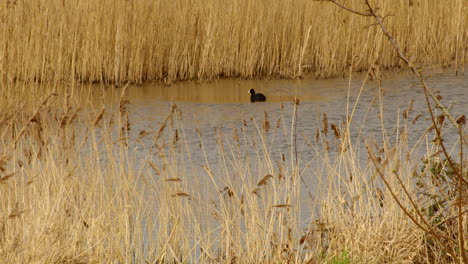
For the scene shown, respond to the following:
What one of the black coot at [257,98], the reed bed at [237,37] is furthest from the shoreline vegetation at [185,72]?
the black coot at [257,98]

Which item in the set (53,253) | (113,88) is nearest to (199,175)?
(53,253)

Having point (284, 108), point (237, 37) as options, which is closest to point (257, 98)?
point (284, 108)

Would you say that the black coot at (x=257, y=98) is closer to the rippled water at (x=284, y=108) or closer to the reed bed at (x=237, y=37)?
the rippled water at (x=284, y=108)

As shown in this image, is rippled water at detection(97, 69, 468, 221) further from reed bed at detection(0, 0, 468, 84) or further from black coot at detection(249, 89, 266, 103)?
reed bed at detection(0, 0, 468, 84)

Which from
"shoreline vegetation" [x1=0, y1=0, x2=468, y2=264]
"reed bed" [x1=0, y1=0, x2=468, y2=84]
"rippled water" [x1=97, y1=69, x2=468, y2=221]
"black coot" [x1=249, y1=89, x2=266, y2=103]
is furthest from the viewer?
"reed bed" [x1=0, y1=0, x2=468, y2=84]

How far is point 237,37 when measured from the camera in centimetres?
1066

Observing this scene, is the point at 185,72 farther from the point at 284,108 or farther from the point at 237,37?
the point at 284,108

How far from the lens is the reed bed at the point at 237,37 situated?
10203 mm

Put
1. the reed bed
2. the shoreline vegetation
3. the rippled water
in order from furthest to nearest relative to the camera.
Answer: the reed bed
the rippled water
the shoreline vegetation

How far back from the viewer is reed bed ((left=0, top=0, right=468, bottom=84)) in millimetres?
10203

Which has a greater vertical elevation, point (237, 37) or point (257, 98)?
point (237, 37)

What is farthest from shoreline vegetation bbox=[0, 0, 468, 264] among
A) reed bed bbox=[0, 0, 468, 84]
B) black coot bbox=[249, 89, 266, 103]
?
black coot bbox=[249, 89, 266, 103]

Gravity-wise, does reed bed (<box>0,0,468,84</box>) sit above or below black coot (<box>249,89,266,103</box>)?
above

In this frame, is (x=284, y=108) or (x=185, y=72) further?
(x=185, y=72)
